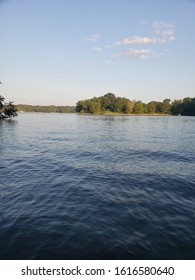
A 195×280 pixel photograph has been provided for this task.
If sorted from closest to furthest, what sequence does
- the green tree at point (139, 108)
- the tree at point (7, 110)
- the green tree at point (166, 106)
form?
the tree at point (7, 110), the green tree at point (139, 108), the green tree at point (166, 106)

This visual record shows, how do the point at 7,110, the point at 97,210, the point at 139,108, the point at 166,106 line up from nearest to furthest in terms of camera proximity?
the point at 97,210 → the point at 7,110 → the point at 139,108 → the point at 166,106

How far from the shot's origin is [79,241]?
8.47m

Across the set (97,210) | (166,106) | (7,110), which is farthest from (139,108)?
(97,210)

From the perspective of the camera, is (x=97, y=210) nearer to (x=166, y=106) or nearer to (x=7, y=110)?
(x=7, y=110)

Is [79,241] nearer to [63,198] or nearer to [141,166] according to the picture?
[63,198]

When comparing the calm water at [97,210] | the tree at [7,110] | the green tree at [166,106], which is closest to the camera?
the calm water at [97,210]

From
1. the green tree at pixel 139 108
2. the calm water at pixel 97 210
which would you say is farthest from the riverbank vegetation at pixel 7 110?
the green tree at pixel 139 108

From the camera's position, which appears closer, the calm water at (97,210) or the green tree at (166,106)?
the calm water at (97,210)

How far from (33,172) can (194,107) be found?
541ft

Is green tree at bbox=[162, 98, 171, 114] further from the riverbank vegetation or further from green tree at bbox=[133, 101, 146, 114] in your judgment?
the riverbank vegetation

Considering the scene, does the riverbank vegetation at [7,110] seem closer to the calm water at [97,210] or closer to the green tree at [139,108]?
the calm water at [97,210]

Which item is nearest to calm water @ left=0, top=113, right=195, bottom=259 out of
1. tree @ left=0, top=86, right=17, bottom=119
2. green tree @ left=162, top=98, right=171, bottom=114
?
tree @ left=0, top=86, right=17, bottom=119
